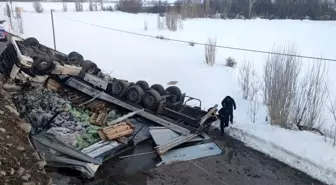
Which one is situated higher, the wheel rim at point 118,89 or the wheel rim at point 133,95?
the wheel rim at point 118,89

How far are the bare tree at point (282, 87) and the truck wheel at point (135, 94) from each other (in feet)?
11.0

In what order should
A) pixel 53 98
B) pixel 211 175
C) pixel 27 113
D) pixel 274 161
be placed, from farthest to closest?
pixel 53 98
pixel 27 113
pixel 274 161
pixel 211 175

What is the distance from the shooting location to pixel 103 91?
8.59 m

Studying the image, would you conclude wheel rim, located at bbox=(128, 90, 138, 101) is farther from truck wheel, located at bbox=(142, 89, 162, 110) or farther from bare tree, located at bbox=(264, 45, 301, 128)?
bare tree, located at bbox=(264, 45, 301, 128)

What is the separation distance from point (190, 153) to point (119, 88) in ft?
9.42

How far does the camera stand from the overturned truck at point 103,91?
766 cm

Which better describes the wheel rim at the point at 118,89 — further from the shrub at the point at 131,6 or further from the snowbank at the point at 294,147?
Result: the shrub at the point at 131,6

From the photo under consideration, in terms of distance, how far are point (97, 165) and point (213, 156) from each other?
233 centimetres

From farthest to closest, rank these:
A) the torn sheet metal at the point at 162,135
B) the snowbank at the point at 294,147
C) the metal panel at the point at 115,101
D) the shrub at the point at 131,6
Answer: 1. the shrub at the point at 131,6
2. the metal panel at the point at 115,101
3. the torn sheet metal at the point at 162,135
4. the snowbank at the point at 294,147

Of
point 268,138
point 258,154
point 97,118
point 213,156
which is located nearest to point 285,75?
point 268,138

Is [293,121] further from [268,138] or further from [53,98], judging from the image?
[53,98]

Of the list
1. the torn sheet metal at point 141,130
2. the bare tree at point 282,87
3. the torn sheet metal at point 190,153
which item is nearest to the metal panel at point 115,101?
the torn sheet metal at point 141,130

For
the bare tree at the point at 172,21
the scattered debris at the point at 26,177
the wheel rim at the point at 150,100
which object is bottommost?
the wheel rim at the point at 150,100

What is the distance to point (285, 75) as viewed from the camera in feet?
27.7
